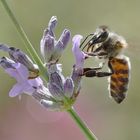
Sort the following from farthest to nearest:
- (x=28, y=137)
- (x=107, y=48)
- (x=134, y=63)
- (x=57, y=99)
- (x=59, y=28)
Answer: (x=59, y=28) → (x=134, y=63) → (x=28, y=137) → (x=107, y=48) → (x=57, y=99)

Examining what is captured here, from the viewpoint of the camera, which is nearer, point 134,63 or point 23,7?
point 134,63

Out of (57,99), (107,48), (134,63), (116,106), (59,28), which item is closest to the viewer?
(57,99)

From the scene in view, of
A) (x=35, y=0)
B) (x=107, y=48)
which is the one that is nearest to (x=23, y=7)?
(x=35, y=0)

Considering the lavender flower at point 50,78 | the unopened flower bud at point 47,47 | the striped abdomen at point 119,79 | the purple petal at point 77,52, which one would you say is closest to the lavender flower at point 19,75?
the lavender flower at point 50,78

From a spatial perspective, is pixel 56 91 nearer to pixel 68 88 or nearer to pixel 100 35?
pixel 68 88

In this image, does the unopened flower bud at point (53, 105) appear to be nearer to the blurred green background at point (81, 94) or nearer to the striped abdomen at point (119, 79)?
the striped abdomen at point (119, 79)

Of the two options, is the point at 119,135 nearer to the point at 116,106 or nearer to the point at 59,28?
the point at 116,106

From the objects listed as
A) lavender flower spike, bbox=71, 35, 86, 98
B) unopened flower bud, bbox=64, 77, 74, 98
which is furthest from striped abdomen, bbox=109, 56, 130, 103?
unopened flower bud, bbox=64, 77, 74, 98

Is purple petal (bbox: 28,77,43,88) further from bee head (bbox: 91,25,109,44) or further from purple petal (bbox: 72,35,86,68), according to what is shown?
bee head (bbox: 91,25,109,44)
